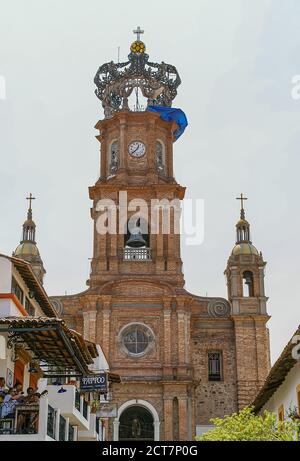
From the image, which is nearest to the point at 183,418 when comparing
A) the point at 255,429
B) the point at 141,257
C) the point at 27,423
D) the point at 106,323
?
the point at 106,323

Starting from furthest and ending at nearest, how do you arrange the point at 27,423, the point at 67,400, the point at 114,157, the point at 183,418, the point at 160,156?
the point at 160,156, the point at 114,157, the point at 183,418, the point at 67,400, the point at 27,423

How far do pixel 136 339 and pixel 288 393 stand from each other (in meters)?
21.0

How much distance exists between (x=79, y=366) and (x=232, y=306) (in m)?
26.5

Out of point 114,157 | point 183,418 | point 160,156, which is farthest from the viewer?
point 160,156

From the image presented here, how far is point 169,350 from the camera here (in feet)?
166

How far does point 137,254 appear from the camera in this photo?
177 feet

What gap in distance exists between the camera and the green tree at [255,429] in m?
23.7

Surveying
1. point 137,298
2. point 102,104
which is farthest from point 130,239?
point 102,104

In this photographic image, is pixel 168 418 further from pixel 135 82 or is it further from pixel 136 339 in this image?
pixel 135 82

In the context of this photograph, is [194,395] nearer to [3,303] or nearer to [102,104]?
[102,104]

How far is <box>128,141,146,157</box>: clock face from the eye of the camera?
56969 mm

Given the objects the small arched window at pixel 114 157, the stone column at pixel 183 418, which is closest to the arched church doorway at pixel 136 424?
the stone column at pixel 183 418

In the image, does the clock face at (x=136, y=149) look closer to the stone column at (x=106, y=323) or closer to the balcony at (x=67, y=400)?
the stone column at (x=106, y=323)
